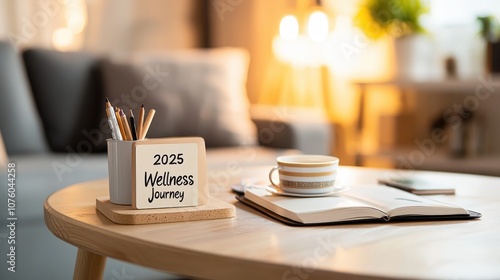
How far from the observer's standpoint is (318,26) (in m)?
3.10

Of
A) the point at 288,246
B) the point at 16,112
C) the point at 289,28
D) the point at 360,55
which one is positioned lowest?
the point at 288,246

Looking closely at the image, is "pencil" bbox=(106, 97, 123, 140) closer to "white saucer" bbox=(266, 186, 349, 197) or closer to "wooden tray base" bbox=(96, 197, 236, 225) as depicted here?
"wooden tray base" bbox=(96, 197, 236, 225)

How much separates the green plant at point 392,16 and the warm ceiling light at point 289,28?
0.31 meters

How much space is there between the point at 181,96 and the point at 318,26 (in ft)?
2.61

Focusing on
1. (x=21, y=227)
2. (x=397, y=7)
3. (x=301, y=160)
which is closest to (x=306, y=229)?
(x=301, y=160)

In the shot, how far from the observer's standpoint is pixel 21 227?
1884 mm

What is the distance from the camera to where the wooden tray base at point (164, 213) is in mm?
1006

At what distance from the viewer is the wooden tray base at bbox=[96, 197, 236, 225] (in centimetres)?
101

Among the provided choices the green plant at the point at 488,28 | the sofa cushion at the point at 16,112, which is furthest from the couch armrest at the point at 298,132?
the sofa cushion at the point at 16,112

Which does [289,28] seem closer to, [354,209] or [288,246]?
[354,209]

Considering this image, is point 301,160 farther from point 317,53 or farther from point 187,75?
point 317,53

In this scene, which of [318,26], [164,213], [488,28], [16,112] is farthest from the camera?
[318,26]

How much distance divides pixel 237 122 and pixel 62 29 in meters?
1.03

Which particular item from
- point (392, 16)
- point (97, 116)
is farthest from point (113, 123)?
point (392, 16)
